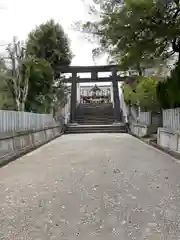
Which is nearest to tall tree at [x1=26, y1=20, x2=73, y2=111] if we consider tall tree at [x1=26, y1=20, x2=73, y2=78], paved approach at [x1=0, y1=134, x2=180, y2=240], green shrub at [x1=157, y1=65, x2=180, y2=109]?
tall tree at [x1=26, y1=20, x2=73, y2=78]

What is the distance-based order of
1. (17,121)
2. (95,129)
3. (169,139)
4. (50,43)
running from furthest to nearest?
(50,43)
(95,129)
(169,139)
(17,121)

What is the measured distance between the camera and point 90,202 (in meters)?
7.34

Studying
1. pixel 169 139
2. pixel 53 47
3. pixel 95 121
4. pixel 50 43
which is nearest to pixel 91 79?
pixel 95 121

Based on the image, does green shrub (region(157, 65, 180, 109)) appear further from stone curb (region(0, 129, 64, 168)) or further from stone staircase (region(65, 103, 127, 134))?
stone staircase (region(65, 103, 127, 134))

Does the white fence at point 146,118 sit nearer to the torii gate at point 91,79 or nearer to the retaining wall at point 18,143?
the retaining wall at point 18,143

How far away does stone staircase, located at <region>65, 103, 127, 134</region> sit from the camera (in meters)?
38.8

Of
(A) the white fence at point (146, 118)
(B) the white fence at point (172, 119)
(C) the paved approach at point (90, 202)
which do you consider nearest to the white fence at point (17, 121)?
(C) the paved approach at point (90, 202)

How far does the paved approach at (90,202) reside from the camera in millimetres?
5488

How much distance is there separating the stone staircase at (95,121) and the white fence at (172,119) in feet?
56.4

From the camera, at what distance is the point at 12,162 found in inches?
571

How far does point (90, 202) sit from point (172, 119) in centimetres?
1239

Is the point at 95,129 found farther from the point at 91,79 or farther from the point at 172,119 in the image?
the point at 172,119

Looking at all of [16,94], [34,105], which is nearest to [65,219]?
[16,94]

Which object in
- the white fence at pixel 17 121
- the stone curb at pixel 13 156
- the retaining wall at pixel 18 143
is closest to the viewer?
the stone curb at pixel 13 156
